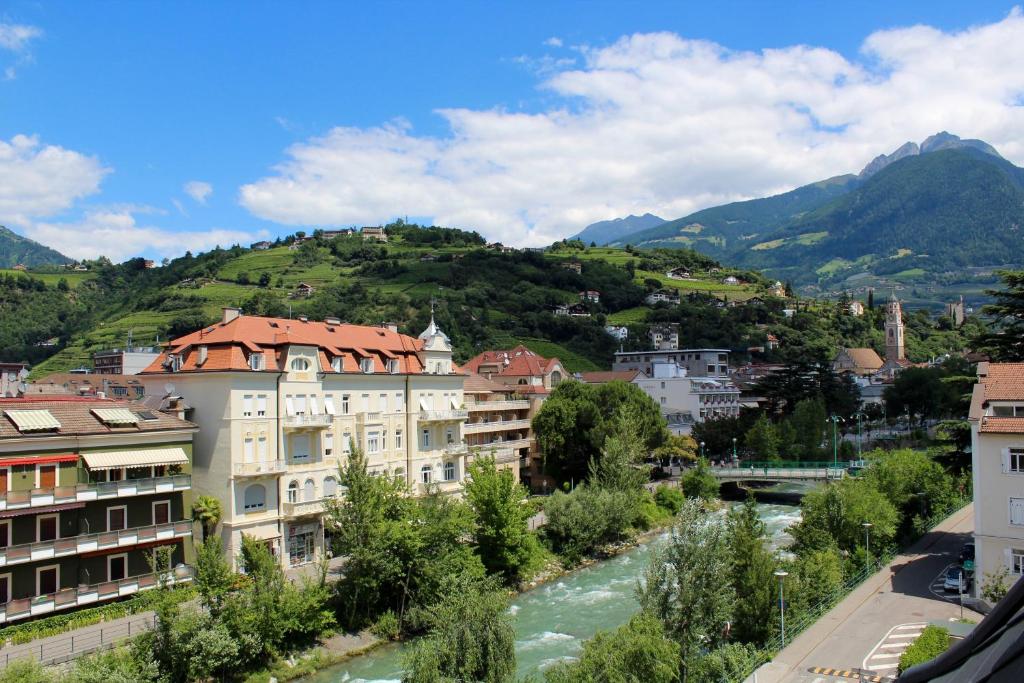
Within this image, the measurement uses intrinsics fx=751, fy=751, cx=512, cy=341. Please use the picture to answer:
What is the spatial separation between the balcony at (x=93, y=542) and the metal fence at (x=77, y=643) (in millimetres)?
3136

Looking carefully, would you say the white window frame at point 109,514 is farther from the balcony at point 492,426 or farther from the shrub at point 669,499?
the shrub at point 669,499

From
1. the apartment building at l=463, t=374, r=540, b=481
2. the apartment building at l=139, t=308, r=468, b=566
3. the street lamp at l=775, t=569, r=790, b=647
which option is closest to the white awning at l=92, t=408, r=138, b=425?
the apartment building at l=139, t=308, r=468, b=566

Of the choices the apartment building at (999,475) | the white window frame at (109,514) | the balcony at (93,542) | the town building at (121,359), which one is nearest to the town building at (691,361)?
the town building at (121,359)

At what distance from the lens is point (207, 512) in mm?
35906

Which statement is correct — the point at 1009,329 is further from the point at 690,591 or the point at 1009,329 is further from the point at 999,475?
the point at 690,591

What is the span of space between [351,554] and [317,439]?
32.0ft

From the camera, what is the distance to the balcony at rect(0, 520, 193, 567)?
1133 inches

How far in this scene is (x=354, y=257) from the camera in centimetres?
16838

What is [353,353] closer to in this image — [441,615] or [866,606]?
[441,615]

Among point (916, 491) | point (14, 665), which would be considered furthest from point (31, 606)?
point (916, 491)

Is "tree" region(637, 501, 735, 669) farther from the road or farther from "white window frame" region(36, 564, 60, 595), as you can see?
"white window frame" region(36, 564, 60, 595)

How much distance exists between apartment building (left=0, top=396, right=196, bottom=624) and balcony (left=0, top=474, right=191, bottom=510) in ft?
0.13

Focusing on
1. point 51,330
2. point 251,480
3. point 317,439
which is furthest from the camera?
point 51,330

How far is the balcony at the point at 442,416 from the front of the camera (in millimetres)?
49656
